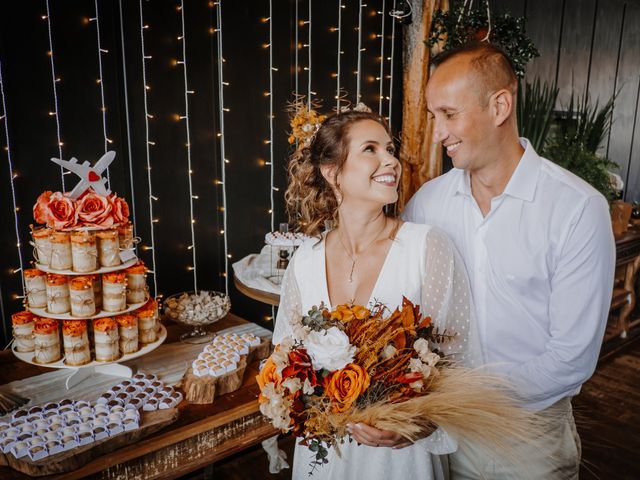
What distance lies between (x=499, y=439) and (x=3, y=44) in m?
2.74

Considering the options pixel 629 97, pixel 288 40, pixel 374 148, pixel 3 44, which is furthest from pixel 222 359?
pixel 629 97

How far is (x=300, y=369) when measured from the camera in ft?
4.20

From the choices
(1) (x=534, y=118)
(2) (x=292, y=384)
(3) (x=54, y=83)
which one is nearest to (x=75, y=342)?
(2) (x=292, y=384)

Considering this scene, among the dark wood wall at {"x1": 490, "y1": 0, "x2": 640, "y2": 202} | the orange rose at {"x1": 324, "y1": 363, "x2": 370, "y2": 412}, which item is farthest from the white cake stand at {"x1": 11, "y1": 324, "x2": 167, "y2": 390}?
the dark wood wall at {"x1": 490, "y1": 0, "x2": 640, "y2": 202}

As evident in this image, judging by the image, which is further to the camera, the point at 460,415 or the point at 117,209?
the point at 117,209

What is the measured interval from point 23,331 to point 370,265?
136 centimetres

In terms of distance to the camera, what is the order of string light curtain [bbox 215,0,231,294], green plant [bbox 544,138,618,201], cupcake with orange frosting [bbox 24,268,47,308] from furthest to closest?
green plant [bbox 544,138,618,201], string light curtain [bbox 215,0,231,294], cupcake with orange frosting [bbox 24,268,47,308]

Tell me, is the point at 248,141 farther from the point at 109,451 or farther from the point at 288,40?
the point at 109,451

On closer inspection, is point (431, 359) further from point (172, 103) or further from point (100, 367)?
point (172, 103)

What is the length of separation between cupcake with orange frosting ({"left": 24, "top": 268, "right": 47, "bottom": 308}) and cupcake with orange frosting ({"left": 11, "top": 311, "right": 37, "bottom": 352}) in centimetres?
6

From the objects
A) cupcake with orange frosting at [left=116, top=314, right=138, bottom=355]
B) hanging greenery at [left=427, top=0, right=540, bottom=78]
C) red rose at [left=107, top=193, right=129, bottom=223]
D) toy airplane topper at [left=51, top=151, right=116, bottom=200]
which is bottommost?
cupcake with orange frosting at [left=116, top=314, right=138, bottom=355]

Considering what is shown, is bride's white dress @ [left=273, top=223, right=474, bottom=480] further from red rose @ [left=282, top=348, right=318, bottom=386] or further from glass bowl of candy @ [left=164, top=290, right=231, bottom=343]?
glass bowl of candy @ [left=164, top=290, right=231, bottom=343]

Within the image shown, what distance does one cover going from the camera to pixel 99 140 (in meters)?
2.88

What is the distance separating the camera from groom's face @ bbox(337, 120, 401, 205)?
68.4 inches
